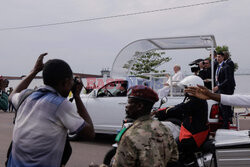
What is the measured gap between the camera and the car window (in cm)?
824

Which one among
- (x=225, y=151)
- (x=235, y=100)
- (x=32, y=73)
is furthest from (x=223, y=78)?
(x=32, y=73)

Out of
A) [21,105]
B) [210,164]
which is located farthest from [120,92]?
[21,105]

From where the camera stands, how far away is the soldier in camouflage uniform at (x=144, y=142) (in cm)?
193

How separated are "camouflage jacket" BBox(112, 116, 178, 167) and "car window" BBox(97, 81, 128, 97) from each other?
6091mm

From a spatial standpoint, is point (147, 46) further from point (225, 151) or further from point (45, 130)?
point (45, 130)

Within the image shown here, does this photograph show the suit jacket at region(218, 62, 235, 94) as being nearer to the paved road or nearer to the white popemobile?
the white popemobile

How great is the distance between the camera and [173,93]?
758cm

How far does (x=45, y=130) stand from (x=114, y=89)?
21.0ft

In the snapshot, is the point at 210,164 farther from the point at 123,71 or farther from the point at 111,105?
the point at 123,71

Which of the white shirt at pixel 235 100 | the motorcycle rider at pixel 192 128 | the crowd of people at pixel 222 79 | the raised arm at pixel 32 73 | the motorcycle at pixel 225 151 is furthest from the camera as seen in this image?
the crowd of people at pixel 222 79

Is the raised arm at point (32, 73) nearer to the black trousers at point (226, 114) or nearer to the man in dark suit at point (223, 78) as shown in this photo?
the black trousers at point (226, 114)

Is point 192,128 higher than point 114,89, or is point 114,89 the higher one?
point 114,89

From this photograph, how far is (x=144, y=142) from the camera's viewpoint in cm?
194

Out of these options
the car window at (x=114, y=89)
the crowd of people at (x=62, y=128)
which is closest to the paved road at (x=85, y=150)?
the car window at (x=114, y=89)
